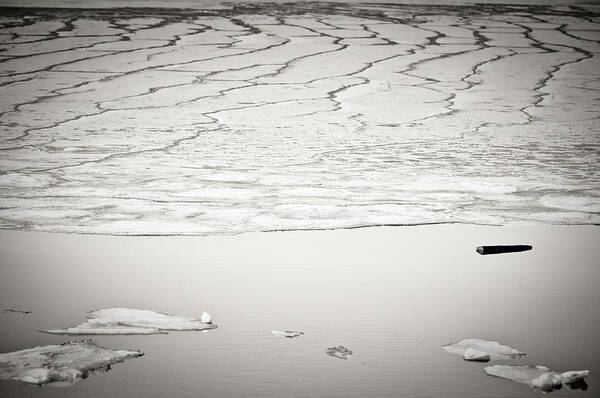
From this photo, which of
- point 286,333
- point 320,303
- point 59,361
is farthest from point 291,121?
point 59,361

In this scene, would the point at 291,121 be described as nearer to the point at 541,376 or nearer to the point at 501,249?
the point at 501,249

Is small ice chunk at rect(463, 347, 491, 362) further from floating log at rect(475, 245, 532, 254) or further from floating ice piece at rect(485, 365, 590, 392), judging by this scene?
floating log at rect(475, 245, 532, 254)

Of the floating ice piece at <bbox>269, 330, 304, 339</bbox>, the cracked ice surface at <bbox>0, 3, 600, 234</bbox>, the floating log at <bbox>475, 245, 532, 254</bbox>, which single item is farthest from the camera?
the cracked ice surface at <bbox>0, 3, 600, 234</bbox>

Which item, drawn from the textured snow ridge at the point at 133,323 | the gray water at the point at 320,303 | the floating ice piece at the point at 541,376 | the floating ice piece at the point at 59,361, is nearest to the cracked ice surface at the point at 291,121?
the gray water at the point at 320,303

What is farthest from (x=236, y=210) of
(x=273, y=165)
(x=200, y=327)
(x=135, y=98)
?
(x=135, y=98)

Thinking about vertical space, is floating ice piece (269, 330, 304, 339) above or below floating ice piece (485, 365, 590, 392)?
below

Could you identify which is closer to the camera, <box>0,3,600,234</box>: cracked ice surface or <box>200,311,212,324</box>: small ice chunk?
<box>200,311,212,324</box>: small ice chunk

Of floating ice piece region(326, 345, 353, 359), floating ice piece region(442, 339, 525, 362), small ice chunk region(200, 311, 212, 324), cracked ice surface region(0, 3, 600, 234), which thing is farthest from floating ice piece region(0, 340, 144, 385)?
cracked ice surface region(0, 3, 600, 234)
